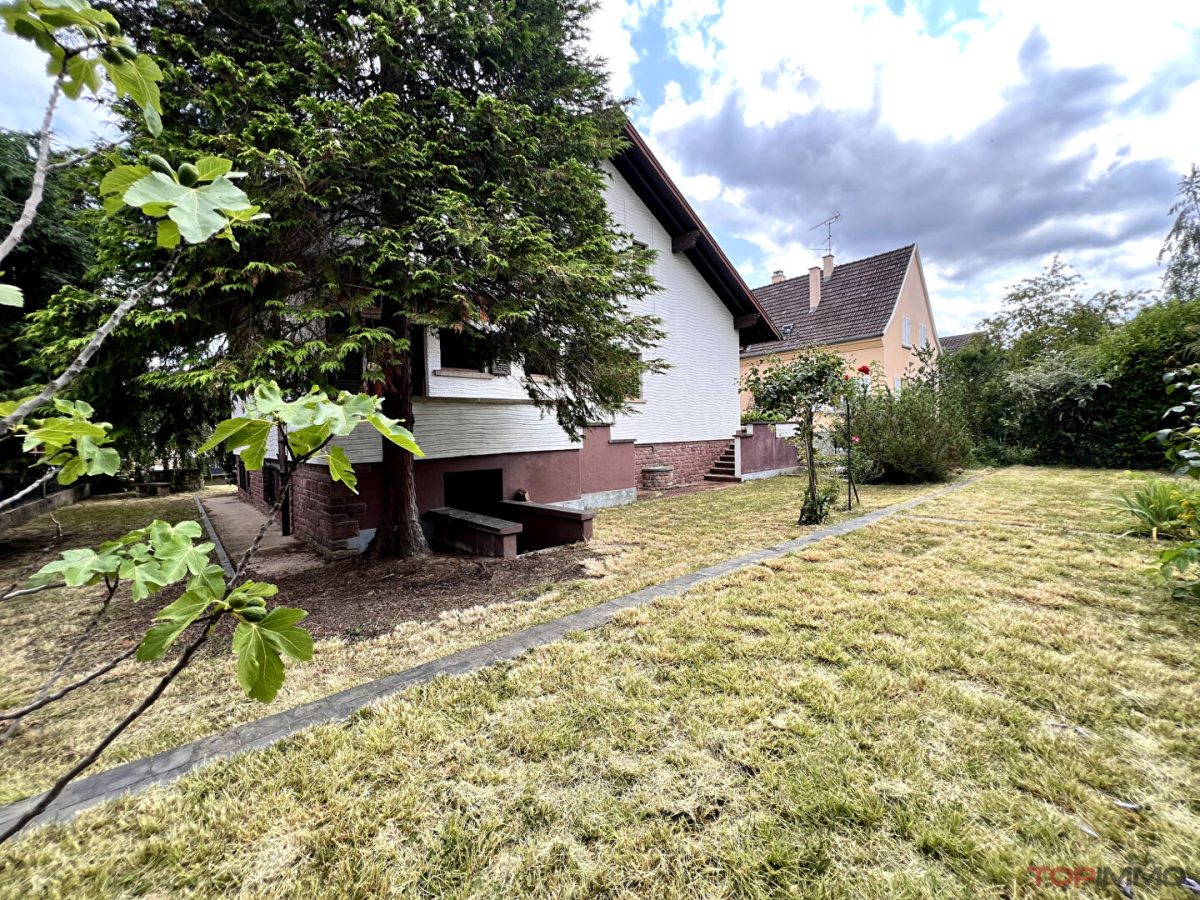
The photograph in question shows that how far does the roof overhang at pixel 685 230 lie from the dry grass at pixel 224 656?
7736mm

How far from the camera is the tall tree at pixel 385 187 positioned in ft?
11.7

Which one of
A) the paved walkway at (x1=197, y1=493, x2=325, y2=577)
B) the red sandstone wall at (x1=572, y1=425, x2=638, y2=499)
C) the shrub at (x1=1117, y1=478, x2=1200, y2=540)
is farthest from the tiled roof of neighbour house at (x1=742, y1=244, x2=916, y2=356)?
the paved walkway at (x1=197, y1=493, x2=325, y2=577)

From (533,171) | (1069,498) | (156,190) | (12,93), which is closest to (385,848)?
(156,190)

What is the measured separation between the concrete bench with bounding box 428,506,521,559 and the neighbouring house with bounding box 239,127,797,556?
0.07ft

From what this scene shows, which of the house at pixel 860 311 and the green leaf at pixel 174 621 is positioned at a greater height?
the house at pixel 860 311

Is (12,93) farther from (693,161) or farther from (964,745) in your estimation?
(693,161)

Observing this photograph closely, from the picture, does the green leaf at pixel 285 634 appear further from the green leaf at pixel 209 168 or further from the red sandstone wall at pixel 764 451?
the red sandstone wall at pixel 764 451

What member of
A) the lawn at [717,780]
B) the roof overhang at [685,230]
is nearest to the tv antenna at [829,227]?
the roof overhang at [685,230]

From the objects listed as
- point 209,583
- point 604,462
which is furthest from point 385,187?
point 604,462

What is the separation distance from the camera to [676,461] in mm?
11750

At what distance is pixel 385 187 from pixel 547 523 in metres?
4.24

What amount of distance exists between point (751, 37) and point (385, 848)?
10.9 meters

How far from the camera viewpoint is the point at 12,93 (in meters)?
1.26

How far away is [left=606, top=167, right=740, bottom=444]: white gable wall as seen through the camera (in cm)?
1078
